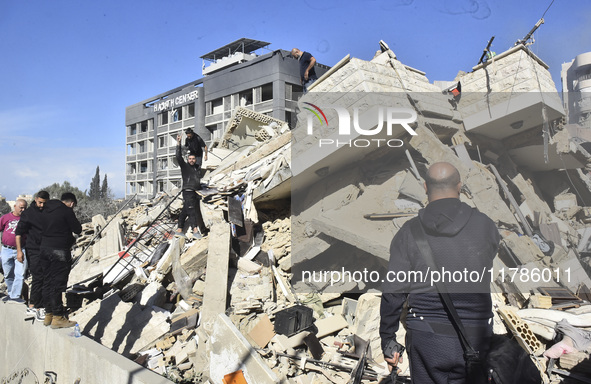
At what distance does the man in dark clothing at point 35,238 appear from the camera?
4.80 metres

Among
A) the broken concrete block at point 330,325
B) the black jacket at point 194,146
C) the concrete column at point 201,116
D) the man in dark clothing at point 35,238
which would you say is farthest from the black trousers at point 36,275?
the concrete column at point 201,116

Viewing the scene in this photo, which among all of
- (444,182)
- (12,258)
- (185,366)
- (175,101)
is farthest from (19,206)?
(175,101)

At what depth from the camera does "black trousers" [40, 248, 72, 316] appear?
4.63m

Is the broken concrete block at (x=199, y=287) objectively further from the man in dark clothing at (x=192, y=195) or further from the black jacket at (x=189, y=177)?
the black jacket at (x=189, y=177)

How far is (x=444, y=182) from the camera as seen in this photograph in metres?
2.43

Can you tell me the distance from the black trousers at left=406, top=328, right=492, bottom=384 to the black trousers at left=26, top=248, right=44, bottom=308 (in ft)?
15.2

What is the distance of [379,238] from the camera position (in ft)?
18.6

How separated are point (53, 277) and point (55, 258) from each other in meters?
0.24

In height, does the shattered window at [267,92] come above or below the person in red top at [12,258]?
above

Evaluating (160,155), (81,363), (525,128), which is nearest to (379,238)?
(81,363)

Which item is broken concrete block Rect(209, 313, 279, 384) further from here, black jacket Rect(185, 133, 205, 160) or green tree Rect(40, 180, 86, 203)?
green tree Rect(40, 180, 86, 203)

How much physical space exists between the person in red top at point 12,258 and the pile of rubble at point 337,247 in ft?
2.92

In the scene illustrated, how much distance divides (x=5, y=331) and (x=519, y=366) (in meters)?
7.25

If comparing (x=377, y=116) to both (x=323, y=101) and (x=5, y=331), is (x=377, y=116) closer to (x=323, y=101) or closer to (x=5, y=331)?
(x=323, y=101)
